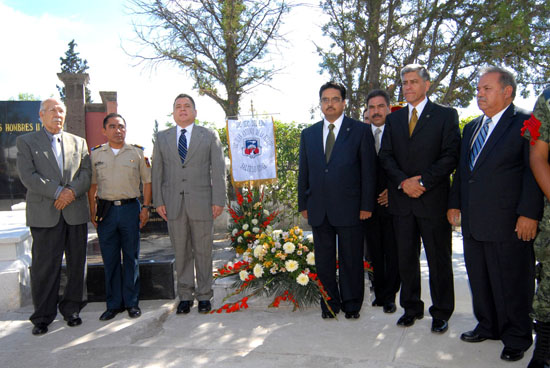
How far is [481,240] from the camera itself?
296 cm

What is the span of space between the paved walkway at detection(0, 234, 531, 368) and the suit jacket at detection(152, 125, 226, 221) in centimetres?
99

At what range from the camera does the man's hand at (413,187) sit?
128 inches

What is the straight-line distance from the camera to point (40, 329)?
11.9ft

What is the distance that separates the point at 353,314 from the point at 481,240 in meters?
1.26

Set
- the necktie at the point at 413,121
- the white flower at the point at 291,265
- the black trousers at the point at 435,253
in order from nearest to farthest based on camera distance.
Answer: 1. the black trousers at the point at 435,253
2. the necktie at the point at 413,121
3. the white flower at the point at 291,265

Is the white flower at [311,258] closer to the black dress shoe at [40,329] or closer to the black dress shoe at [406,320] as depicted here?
the black dress shoe at [406,320]

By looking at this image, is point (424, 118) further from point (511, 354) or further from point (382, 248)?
point (511, 354)

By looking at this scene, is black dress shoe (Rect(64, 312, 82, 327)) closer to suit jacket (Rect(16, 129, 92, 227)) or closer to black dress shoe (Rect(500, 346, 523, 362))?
suit jacket (Rect(16, 129, 92, 227))

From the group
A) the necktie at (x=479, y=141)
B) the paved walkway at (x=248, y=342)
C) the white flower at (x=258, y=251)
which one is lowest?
the paved walkway at (x=248, y=342)

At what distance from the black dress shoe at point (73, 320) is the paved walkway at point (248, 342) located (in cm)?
4

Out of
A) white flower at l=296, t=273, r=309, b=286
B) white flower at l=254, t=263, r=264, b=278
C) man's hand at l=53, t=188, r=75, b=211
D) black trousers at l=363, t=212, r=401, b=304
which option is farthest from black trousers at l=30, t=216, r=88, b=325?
black trousers at l=363, t=212, r=401, b=304

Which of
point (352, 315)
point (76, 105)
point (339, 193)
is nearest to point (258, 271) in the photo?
point (352, 315)

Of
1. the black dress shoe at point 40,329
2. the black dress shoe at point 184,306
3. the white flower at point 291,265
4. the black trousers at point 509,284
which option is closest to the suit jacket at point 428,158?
the black trousers at point 509,284

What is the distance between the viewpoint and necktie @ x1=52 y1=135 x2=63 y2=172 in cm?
382
